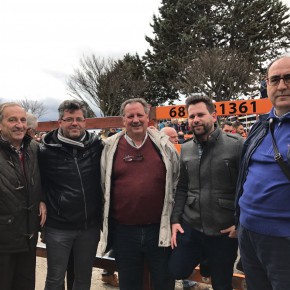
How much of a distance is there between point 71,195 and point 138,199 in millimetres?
520

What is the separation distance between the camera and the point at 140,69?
90.9 ft

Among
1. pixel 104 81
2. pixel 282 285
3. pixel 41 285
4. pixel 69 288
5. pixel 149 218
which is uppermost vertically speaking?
pixel 104 81

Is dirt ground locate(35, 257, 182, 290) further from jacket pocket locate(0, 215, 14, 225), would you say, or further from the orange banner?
the orange banner

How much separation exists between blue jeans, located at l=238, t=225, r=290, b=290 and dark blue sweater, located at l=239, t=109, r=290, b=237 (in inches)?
2.0

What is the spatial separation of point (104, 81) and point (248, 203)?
2388 centimetres

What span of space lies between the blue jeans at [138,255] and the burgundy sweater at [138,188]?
0.25 feet

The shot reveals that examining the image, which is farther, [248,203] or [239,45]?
[239,45]

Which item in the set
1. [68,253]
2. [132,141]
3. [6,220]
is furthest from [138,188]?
[6,220]

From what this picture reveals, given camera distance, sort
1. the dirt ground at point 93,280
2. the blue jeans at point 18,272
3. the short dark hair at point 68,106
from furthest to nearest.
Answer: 1. the dirt ground at point 93,280
2. the short dark hair at point 68,106
3. the blue jeans at point 18,272

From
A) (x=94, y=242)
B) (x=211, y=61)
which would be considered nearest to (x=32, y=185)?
(x=94, y=242)

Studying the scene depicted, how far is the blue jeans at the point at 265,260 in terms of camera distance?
1.62m

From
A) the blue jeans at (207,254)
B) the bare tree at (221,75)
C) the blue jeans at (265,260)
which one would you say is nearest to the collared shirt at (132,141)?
the blue jeans at (207,254)

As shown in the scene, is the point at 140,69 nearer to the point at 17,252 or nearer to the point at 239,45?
the point at 239,45

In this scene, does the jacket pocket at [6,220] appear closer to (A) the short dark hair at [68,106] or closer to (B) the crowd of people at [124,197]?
(B) the crowd of people at [124,197]
